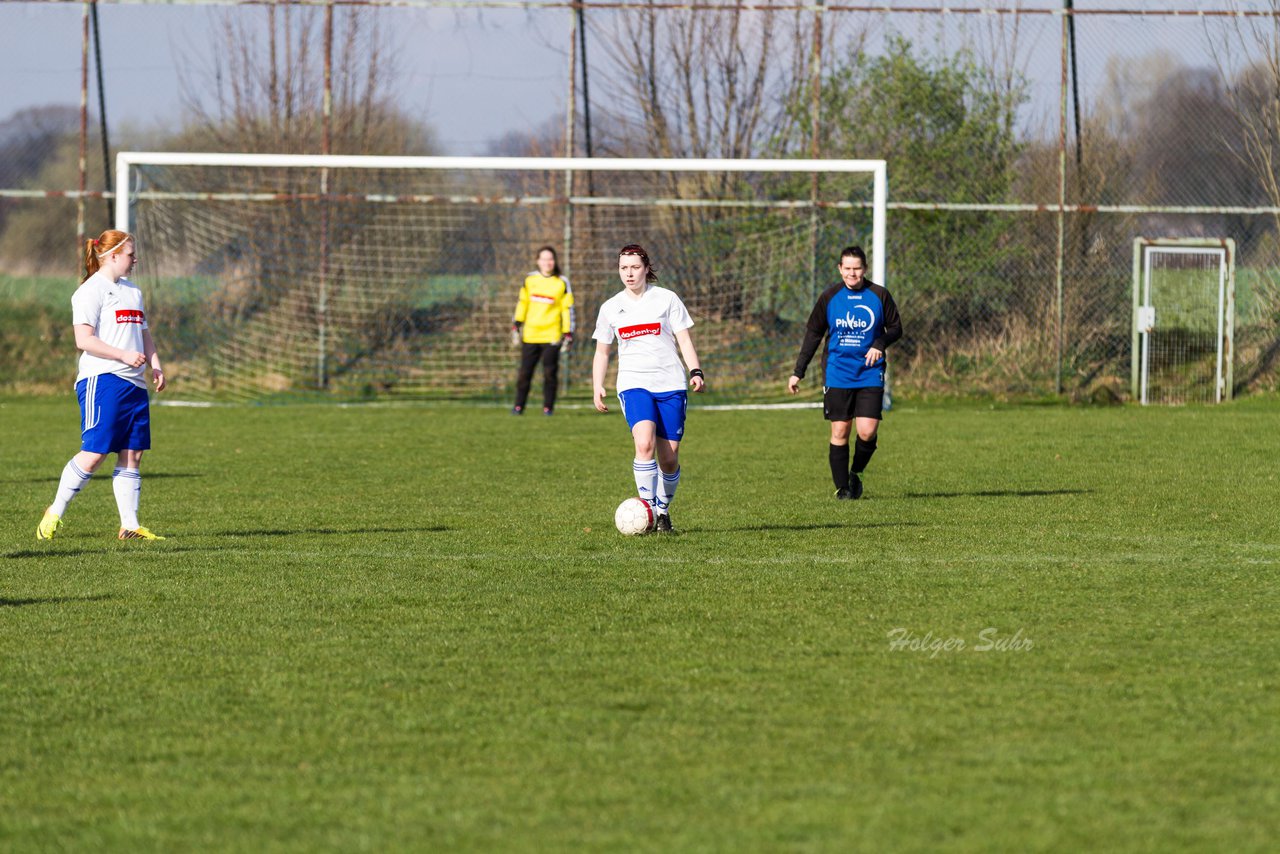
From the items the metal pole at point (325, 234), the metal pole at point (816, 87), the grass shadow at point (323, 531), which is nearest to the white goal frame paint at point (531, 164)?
the metal pole at point (325, 234)

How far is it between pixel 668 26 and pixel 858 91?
2.84 metres

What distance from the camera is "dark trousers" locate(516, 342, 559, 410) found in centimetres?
1795

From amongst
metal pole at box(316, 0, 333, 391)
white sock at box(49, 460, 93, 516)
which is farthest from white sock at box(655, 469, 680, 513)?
metal pole at box(316, 0, 333, 391)

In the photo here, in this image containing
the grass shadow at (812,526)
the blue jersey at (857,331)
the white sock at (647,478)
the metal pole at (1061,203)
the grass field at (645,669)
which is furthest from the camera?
the metal pole at (1061,203)

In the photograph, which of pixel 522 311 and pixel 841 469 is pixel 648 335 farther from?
pixel 522 311

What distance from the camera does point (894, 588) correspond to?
7297 mm

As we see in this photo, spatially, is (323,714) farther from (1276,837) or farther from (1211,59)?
(1211,59)

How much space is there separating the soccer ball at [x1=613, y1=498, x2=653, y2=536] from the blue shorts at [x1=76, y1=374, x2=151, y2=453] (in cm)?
262

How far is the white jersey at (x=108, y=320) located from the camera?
8672 mm

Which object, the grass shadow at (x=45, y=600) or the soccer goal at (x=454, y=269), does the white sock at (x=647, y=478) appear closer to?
the grass shadow at (x=45, y=600)

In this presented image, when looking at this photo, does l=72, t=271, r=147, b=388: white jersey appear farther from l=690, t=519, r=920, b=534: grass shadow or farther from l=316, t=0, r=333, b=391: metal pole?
l=316, t=0, r=333, b=391: metal pole

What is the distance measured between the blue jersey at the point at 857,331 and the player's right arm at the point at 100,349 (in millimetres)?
4330

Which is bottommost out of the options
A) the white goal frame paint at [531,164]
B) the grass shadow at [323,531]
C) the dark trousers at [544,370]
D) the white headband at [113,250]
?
the grass shadow at [323,531]

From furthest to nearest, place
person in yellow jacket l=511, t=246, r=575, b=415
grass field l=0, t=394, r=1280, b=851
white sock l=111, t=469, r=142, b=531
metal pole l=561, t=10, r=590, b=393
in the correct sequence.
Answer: metal pole l=561, t=10, r=590, b=393 < person in yellow jacket l=511, t=246, r=575, b=415 < white sock l=111, t=469, r=142, b=531 < grass field l=0, t=394, r=1280, b=851
